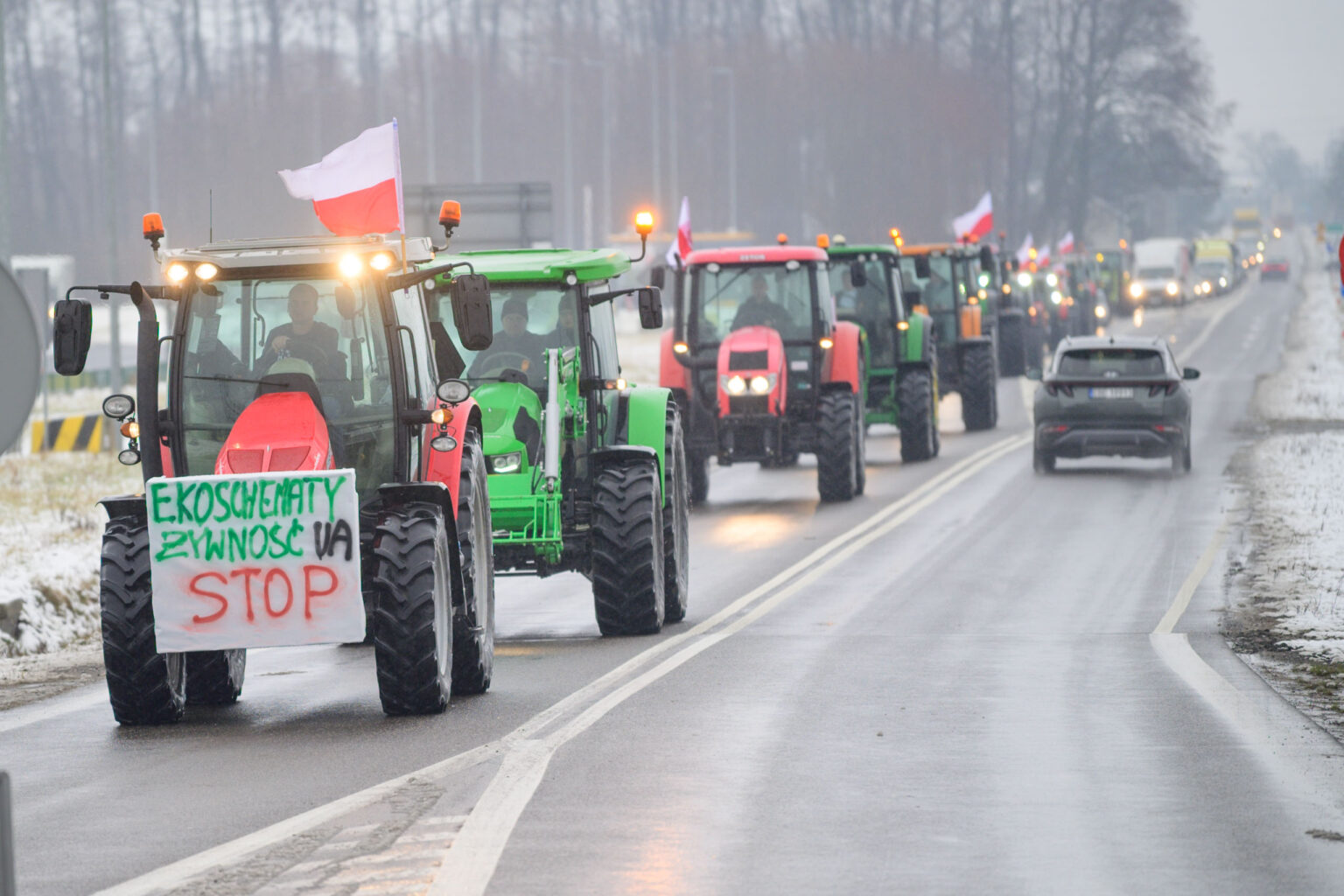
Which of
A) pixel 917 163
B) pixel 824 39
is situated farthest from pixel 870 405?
pixel 824 39

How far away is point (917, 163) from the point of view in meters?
96.1

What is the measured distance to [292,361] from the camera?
11.2 meters

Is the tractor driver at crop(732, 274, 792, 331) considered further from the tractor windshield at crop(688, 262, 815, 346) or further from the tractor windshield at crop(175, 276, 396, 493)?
the tractor windshield at crop(175, 276, 396, 493)

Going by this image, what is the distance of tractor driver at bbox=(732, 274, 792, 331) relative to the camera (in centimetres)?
2461

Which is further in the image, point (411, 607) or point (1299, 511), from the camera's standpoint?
point (1299, 511)

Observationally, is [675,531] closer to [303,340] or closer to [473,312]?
[303,340]

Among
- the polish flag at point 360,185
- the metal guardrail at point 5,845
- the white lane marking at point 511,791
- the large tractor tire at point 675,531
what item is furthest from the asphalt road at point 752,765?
the polish flag at point 360,185

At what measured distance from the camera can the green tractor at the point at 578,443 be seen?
1455 centimetres

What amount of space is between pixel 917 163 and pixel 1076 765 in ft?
288

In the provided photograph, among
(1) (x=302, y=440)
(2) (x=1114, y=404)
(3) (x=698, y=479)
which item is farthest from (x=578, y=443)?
(2) (x=1114, y=404)

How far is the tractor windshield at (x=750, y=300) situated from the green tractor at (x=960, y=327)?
8.62 m

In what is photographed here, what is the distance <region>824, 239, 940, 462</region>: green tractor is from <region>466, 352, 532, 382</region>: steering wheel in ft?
44.1

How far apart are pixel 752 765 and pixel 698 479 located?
15381mm

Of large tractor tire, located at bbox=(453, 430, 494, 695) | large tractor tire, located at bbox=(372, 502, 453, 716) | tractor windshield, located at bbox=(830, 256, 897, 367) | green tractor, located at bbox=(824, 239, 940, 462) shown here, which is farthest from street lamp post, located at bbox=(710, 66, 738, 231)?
large tractor tire, located at bbox=(372, 502, 453, 716)
